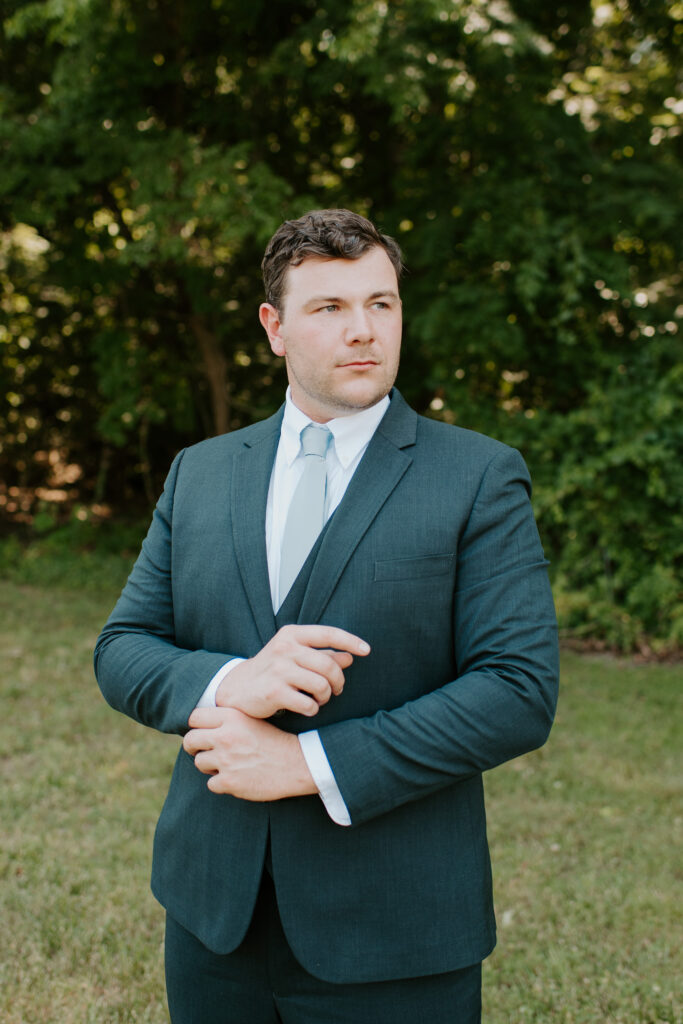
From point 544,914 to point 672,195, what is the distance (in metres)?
5.93

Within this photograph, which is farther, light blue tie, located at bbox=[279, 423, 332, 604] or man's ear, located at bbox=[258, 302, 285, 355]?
man's ear, located at bbox=[258, 302, 285, 355]

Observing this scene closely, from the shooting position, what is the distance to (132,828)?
4.39m

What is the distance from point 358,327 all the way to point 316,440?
0.27 metres

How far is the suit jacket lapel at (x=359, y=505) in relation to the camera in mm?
1633

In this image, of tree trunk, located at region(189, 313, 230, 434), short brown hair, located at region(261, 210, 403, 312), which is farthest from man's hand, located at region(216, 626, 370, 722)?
tree trunk, located at region(189, 313, 230, 434)

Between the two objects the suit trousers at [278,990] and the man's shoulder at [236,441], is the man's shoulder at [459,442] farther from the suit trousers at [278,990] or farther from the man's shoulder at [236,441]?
the suit trousers at [278,990]

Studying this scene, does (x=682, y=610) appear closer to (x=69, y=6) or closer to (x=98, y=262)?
(x=69, y=6)

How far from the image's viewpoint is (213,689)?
1.59m

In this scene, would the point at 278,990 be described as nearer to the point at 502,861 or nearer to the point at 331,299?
the point at 331,299

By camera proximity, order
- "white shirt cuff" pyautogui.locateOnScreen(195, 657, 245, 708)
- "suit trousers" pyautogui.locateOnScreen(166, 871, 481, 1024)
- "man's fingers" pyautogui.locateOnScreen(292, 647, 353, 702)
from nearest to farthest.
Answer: "man's fingers" pyautogui.locateOnScreen(292, 647, 353, 702) → "white shirt cuff" pyautogui.locateOnScreen(195, 657, 245, 708) → "suit trousers" pyautogui.locateOnScreen(166, 871, 481, 1024)

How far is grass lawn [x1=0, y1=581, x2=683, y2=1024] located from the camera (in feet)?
10.4

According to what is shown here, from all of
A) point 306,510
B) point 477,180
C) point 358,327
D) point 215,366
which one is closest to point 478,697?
point 306,510

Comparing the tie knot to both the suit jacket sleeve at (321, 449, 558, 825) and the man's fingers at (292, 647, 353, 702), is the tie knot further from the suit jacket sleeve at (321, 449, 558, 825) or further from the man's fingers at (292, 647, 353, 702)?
the man's fingers at (292, 647, 353, 702)

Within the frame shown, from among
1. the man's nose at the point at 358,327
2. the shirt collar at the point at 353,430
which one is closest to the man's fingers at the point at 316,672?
the shirt collar at the point at 353,430
